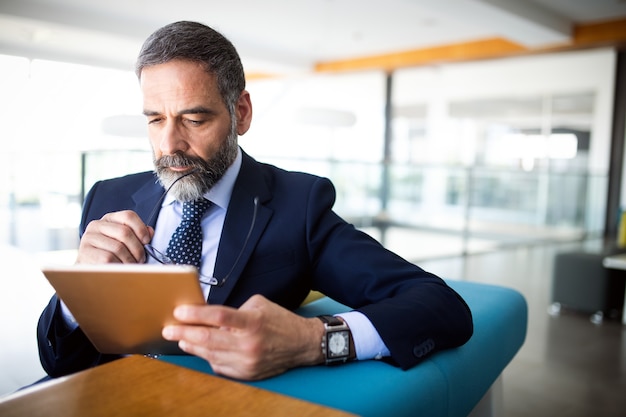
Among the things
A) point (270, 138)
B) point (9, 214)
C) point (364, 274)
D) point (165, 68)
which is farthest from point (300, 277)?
point (270, 138)

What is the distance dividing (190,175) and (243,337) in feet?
1.75

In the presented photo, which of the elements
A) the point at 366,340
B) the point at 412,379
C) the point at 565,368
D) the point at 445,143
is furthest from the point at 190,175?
the point at 445,143

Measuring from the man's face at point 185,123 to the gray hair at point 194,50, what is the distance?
17 millimetres

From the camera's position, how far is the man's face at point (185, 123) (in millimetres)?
1254

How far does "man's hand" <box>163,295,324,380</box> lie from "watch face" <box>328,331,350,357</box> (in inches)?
2.9

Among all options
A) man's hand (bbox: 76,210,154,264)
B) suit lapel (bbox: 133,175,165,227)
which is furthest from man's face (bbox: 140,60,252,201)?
man's hand (bbox: 76,210,154,264)

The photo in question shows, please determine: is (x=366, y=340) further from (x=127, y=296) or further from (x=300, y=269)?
(x=127, y=296)

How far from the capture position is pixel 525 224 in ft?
29.1

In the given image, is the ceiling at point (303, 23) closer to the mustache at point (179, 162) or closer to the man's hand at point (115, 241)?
the mustache at point (179, 162)

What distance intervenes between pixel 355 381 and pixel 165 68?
2.72 feet

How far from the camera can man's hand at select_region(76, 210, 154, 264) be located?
40.4 inches

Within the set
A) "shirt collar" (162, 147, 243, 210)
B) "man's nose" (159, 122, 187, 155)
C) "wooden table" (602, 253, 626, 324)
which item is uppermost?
"man's nose" (159, 122, 187, 155)

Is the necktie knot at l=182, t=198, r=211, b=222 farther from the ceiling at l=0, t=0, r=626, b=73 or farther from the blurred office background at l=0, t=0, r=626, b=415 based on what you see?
the ceiling at l=0, t=0, r=626, b=73

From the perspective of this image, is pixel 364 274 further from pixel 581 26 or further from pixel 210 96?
pixel 581 26
